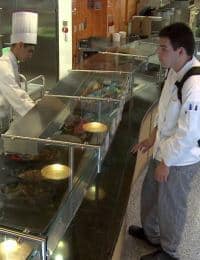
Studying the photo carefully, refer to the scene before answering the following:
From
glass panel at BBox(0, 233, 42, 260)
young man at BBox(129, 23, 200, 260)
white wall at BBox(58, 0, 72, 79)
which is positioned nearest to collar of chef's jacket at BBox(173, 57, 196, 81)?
young man at BBox(129, 23, 200, 260)

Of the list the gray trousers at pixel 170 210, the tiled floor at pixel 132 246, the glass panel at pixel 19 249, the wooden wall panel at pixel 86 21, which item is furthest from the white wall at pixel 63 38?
the glass panel at pixel 19 249

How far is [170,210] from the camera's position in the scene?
2195mm

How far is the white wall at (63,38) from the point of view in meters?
5.19

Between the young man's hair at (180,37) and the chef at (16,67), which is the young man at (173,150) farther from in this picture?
the chef at (16,67)

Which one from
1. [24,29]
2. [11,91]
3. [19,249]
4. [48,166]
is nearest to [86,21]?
[24,29]

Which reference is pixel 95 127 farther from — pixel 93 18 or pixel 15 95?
pixel 93 18

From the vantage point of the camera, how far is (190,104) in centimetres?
188

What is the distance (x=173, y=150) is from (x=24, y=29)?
1.64 meters

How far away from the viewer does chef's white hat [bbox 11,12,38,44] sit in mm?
2846

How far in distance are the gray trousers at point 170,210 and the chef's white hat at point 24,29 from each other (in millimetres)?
1415

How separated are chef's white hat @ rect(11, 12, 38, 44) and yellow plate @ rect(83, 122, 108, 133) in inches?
43.2

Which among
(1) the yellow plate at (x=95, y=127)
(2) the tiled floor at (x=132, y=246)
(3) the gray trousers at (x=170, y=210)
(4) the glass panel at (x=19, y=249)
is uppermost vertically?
(1) the yellow plate at (x=95, y=127)

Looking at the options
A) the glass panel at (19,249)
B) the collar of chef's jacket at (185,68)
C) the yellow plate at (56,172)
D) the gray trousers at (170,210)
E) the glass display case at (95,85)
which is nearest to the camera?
the glass panel at (19,249)

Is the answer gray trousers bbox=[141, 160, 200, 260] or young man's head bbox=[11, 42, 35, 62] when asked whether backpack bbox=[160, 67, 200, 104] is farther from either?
young man's head bbox=[11, 42, 35, 62]
